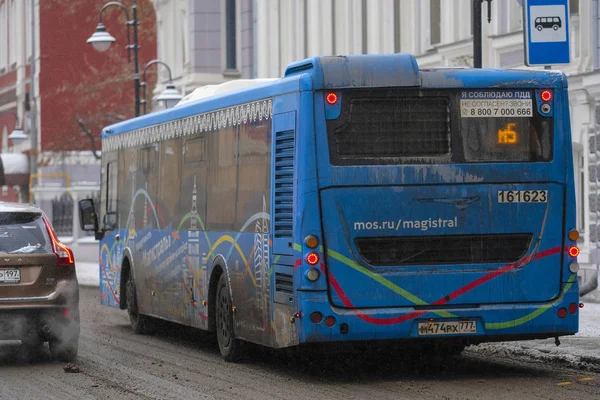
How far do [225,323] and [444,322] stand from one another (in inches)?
122

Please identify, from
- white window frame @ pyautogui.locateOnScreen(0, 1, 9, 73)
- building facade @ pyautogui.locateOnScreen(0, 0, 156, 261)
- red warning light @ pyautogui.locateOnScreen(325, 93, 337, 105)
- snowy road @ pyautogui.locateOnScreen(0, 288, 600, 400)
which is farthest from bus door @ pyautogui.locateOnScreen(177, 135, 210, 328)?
white window frame @ pyautogui.locateOnScreen(0, 1, 9, 73)

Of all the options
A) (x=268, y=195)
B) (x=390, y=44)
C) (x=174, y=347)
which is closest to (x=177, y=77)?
(x=390, y=44)

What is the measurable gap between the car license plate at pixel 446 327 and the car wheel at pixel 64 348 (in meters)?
4.11

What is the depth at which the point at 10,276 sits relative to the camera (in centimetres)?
1588

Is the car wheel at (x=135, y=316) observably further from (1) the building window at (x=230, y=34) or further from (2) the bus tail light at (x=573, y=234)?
(1) the building window at (x=230, y=34)

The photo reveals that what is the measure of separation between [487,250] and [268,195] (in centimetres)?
209

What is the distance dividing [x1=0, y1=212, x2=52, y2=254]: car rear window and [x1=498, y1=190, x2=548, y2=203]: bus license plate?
480cm

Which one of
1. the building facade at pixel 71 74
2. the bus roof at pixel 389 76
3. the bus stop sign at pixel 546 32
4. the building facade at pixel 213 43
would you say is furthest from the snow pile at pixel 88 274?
the bus roof at pixel 389 76

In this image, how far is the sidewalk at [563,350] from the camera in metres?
15.1

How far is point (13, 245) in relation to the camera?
52.7 feet

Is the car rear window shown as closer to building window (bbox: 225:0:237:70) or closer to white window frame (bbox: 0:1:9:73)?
building window (bbox: 225:0:237:70)

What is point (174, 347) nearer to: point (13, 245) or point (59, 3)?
point (13, 245)

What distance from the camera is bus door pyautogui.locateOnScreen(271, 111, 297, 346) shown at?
45.8ft

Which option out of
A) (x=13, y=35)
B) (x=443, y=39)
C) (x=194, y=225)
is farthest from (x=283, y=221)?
(x=13, y=35)
